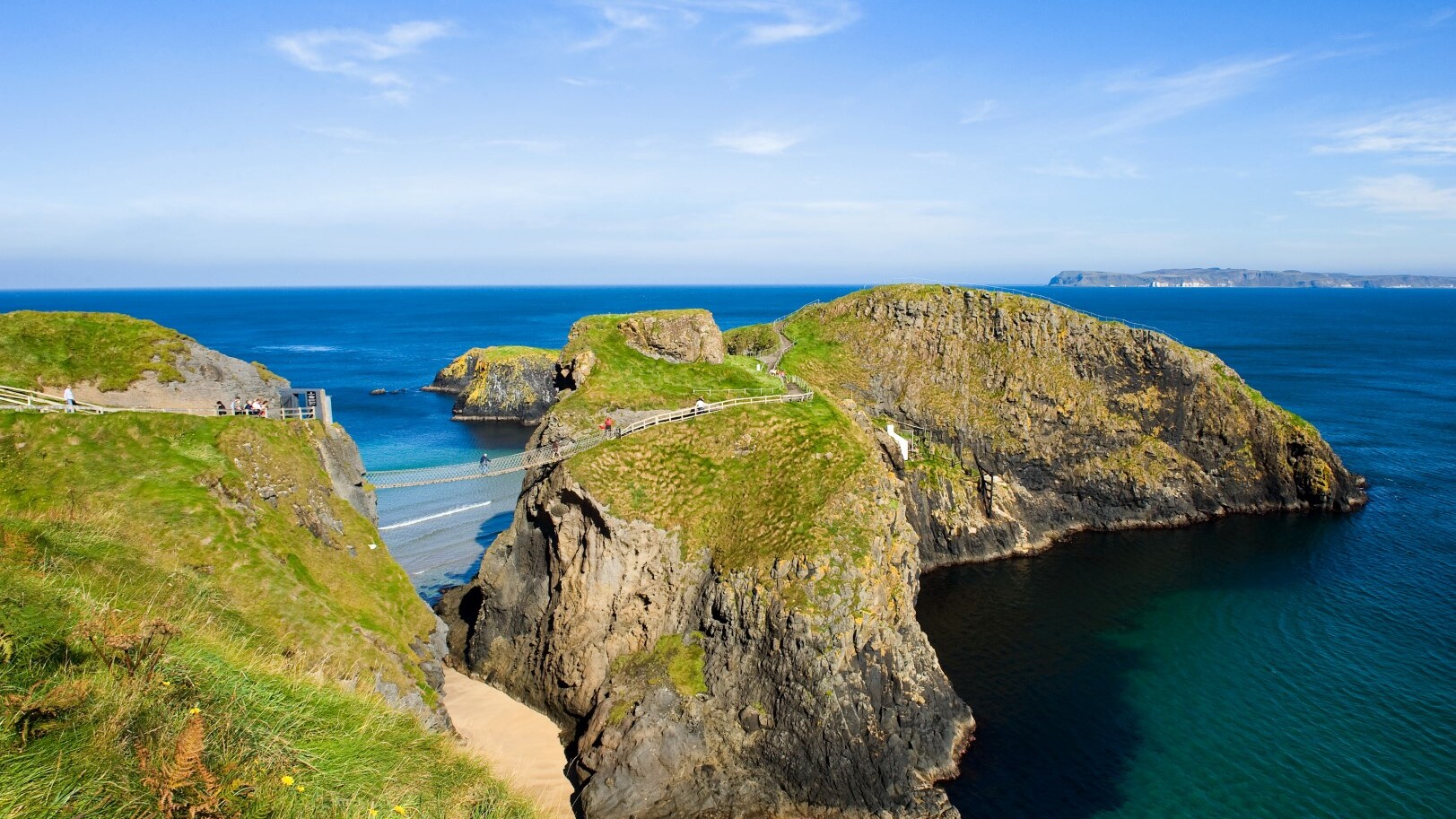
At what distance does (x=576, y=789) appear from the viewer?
2798 cm

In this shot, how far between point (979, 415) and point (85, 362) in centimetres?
5290

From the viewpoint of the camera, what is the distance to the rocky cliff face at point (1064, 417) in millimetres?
56475

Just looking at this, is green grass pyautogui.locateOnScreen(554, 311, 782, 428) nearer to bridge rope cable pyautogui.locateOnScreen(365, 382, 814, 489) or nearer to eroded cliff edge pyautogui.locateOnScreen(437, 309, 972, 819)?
eroded cliff edge pyautogui.locateOnScreen(437, 309, 972, 819)

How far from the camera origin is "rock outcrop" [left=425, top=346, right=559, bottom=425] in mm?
93062

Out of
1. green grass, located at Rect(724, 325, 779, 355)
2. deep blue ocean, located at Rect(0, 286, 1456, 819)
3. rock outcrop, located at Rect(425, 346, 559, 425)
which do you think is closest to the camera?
deep blue ocean, located at Rect(0, 286, 1456, 819)

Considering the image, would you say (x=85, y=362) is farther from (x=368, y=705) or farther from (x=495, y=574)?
(x=368, y=705)

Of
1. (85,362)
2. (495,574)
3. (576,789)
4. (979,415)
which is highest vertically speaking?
(85,362)

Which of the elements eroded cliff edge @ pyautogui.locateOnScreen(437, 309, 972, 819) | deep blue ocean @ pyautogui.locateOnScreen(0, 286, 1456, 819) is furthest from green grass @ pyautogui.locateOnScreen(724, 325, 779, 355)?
eroded cliff edge @ pyautogui.locateOnScreen(437, 309, 972, 819)

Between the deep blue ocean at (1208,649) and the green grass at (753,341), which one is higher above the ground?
the green grass at (753,341)

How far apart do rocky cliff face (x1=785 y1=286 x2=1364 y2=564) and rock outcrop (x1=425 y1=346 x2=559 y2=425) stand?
44412mm

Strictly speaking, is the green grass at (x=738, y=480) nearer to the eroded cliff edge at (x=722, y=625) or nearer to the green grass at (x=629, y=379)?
the eroded cliff edge at (x=722, y=625)

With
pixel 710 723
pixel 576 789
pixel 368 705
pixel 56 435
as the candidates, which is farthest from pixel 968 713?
pixel 56 435

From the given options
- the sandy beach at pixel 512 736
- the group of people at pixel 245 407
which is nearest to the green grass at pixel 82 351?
the group of people at pixel 245 407

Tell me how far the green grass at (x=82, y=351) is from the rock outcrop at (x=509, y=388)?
5689 centimetres
